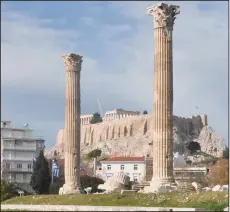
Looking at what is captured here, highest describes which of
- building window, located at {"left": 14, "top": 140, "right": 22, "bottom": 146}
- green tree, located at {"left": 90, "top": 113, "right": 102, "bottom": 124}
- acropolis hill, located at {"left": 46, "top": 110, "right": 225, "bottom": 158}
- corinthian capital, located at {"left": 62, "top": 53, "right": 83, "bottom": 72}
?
green tree, located at {"left": 90, "top": 113, "right": 102, "bottom": 124}

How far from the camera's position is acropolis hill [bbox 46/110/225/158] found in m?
131

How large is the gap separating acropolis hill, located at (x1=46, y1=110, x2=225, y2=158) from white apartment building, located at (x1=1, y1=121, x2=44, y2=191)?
164ft

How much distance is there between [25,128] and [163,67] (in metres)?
47.6

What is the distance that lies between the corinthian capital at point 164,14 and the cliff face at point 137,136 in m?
93.3

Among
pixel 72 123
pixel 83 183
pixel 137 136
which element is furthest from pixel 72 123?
pixel 137 136

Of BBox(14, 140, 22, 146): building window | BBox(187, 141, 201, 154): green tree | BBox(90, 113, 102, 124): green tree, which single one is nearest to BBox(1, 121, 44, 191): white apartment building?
BBox(14, 140, 22, 146): building window

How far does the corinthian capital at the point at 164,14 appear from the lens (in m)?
30.9

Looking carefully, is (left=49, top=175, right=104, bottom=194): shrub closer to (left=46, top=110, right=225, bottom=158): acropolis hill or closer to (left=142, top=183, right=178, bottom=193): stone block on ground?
(left=142, top=183, right=178, bottom=193): stone block on ground

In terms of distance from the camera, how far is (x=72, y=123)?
39.9 metres

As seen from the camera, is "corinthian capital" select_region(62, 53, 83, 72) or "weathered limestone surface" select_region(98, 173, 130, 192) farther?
"corinthian capital" select_region(62, 53, 83, 72)

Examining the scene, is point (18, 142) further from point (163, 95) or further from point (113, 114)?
point (113, 114)

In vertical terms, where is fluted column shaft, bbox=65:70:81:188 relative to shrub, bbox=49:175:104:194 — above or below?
above

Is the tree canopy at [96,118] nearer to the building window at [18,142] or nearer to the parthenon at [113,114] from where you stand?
the parthenon at [113,114]

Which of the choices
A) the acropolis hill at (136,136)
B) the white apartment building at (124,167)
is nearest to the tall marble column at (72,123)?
the white apartment building at (124,167)
